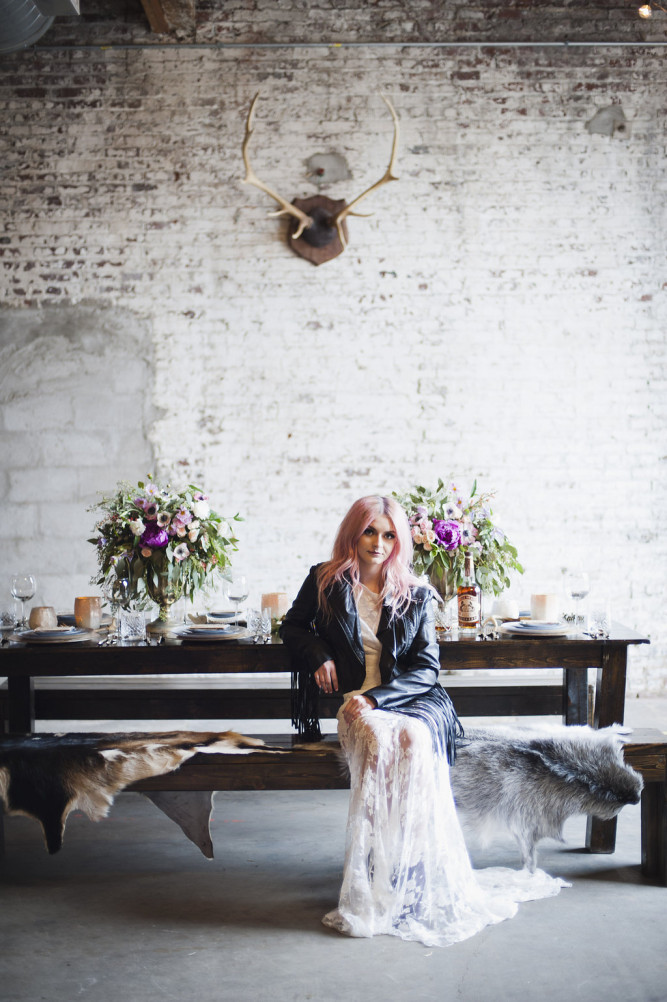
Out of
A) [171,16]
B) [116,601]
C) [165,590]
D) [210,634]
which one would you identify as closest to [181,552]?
[165,590]

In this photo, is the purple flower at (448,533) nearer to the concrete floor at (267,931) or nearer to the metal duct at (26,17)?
the concrete floor at (267,931)

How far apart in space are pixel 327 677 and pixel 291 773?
1.13 feet

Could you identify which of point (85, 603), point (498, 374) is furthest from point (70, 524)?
point (498, 374)

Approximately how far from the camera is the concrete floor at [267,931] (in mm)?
2436

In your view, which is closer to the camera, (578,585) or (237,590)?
(578,585)

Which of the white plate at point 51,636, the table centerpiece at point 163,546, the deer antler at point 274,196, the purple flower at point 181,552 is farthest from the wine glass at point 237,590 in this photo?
the deer antler at point 274,196

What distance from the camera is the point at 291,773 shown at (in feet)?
9.99

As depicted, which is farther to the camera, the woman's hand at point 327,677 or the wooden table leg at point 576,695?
the wooden table leg at point 576,695

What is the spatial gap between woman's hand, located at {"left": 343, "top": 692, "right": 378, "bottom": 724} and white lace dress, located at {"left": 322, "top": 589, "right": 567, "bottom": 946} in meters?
0.05

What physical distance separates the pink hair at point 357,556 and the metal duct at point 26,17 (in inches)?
78.8

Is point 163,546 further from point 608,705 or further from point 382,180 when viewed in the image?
point 382,180

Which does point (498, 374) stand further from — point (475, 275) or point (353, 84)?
point (353, 84)

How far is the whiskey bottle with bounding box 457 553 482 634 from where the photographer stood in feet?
11.9

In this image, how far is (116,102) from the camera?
5551mm
